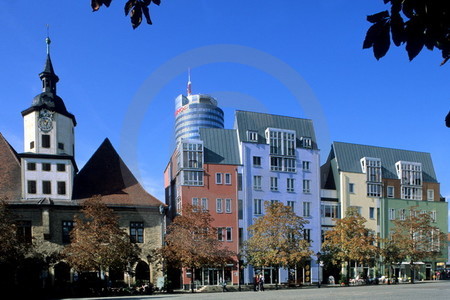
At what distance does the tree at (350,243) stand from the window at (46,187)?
31.0m

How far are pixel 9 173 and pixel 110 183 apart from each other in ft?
35.0

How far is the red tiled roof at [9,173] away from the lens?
5344cm

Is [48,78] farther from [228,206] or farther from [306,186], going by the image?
[306,186]

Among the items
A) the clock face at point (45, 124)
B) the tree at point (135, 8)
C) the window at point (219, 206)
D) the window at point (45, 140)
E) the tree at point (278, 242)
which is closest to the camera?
the tree at point (135, 8)

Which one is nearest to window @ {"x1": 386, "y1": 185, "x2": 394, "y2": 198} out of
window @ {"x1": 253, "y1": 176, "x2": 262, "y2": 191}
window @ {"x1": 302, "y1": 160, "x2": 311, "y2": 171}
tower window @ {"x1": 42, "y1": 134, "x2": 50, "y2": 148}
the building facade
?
the building facade

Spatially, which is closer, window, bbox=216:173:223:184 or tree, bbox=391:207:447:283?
window, bbox=216:173:223:184

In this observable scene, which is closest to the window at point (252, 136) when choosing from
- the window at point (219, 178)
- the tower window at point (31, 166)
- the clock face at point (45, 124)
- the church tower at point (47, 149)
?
the window at point (219, 178)

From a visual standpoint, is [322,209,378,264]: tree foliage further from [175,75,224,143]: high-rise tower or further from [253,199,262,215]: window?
[175,75,224,143]: high-rise tower

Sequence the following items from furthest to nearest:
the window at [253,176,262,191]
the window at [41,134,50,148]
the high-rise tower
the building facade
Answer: the high-rise tower, the building facade, the window at [253,176,262,191], the window at [41,134,50,148]

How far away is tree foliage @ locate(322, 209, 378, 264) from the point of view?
56.1 meters

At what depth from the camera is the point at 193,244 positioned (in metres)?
49.8

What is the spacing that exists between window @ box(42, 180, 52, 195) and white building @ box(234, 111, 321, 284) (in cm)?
2265

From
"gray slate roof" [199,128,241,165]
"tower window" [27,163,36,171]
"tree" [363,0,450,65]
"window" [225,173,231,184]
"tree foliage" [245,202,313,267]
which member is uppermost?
"gray slate roof" [199,128,241,165]

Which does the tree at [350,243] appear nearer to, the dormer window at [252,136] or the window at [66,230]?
the dormer window at [252,136]
